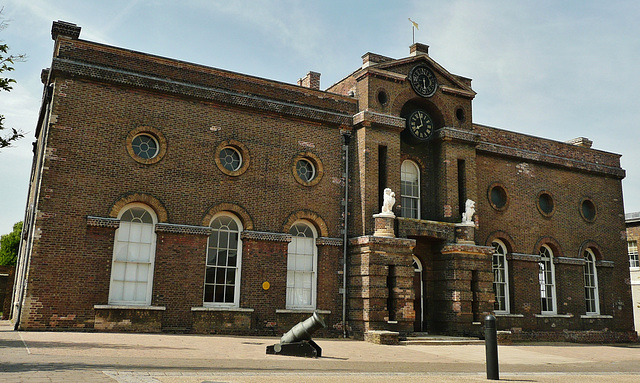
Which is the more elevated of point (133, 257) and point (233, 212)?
point (233, 212)

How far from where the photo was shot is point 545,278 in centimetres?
2352

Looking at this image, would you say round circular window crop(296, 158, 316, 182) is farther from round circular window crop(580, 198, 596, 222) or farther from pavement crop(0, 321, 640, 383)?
round circular window crop(580, 198, 596, 222)

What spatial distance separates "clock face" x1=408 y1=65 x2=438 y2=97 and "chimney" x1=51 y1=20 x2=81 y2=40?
11512mm

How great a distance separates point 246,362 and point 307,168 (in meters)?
10.1

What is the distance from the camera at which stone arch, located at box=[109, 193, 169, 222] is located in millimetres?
15844

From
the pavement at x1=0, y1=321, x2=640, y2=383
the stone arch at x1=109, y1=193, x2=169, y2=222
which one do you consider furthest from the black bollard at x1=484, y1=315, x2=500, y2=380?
the stone arch at x1=109, y1=193, x2=169, y2=222

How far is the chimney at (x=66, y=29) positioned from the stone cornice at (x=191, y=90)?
1.12 metres

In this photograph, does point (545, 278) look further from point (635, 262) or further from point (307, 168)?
point (635, 262)

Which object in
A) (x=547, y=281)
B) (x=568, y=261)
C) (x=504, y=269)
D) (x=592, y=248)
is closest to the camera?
(x=504, y=269)

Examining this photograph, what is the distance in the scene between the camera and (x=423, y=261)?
2056cm

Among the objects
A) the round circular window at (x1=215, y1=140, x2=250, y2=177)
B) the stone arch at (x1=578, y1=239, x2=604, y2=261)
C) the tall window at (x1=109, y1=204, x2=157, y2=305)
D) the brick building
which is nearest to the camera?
the brick building

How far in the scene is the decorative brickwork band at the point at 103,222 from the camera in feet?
50.6

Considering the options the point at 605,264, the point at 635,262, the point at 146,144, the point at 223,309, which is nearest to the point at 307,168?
the point at 146,144

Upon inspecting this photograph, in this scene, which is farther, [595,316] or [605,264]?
[605,264]
